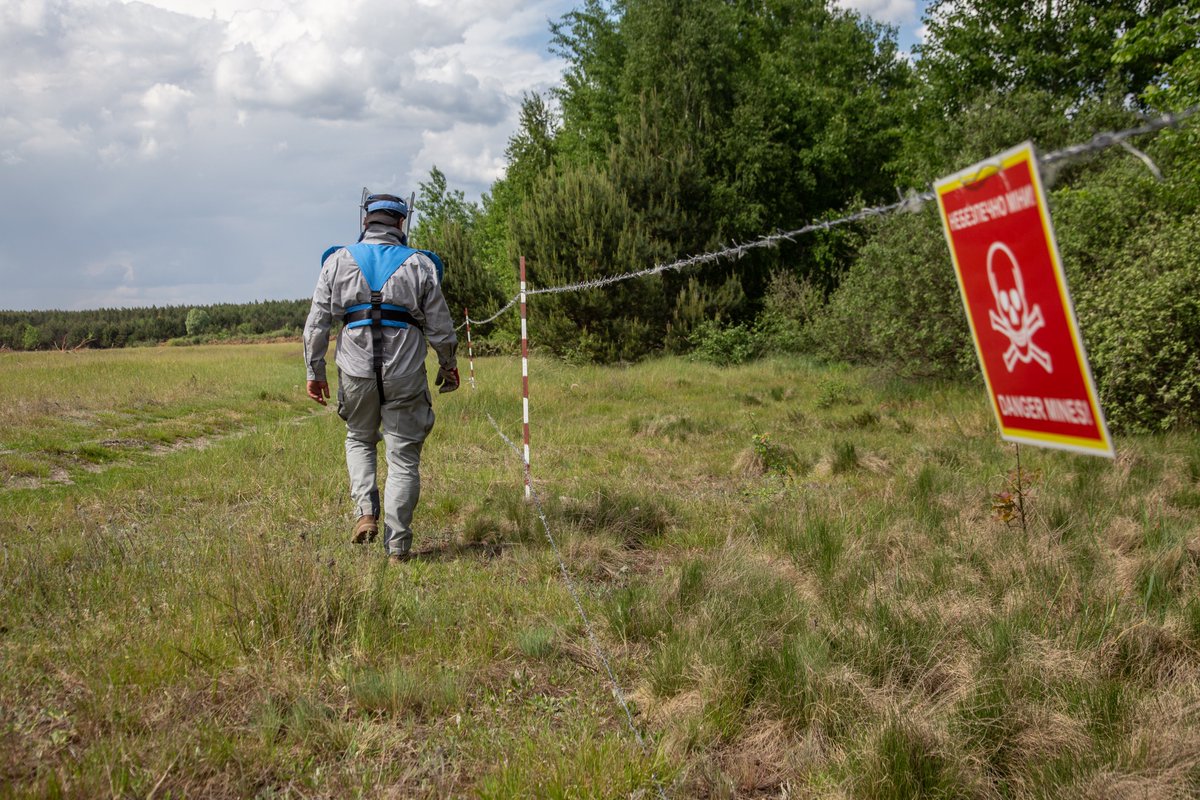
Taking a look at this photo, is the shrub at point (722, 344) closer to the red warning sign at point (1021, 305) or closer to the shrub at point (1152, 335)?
the shrub at point (1152, 335)

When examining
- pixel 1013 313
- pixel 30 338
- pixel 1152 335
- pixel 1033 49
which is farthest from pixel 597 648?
pixel 30 338

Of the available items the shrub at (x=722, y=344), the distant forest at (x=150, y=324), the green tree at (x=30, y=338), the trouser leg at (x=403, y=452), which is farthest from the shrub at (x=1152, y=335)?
the green tree at (x=30, y=338)

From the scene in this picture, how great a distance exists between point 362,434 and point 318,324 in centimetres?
77

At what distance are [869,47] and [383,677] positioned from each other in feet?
118

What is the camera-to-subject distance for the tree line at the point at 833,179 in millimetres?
9578

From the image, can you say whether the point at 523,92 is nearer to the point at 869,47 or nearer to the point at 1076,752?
the point at 869,47

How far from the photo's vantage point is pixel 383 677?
3.09 meters

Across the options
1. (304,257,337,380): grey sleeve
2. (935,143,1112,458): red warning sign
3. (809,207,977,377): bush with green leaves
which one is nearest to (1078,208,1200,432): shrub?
(809,207,977,377): bush with green leaves

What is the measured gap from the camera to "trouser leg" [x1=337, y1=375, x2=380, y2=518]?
519 cm

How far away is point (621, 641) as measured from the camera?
368cm

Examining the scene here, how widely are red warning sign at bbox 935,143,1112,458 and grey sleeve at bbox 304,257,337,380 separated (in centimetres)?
393

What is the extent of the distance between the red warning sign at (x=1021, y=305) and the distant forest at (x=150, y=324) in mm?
71087

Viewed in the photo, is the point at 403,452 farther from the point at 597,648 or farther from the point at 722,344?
the point at 722,344

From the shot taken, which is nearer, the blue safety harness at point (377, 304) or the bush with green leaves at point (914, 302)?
the blue safety harness at point (377, 304)
